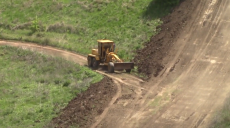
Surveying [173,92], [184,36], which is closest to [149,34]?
[184,36]

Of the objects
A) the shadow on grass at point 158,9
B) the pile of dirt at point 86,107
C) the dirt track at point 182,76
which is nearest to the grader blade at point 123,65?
the dirt track at point 182,76

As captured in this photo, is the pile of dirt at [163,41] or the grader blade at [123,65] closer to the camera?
the grader blade at [123,65]

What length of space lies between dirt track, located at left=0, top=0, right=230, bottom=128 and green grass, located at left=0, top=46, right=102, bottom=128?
8.99 feet

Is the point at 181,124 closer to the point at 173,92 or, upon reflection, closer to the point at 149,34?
the point at 173,92

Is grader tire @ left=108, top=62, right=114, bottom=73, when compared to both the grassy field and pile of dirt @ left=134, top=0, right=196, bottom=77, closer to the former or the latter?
pile of dirt @ left=134, top=0, right=196, bottom=77

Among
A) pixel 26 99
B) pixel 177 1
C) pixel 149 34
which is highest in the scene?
pixel 177 1

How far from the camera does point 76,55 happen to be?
3631 centimetres

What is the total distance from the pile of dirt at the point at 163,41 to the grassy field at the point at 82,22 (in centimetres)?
108

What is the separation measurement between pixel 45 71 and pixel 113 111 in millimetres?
10737

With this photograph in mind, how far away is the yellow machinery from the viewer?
1128 inches

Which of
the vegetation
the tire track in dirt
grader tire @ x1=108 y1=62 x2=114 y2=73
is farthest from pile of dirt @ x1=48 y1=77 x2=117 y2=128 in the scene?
the vegetation

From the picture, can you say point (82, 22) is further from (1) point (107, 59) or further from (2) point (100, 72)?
(2) point (100, 72)

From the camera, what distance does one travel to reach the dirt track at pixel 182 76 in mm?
20266

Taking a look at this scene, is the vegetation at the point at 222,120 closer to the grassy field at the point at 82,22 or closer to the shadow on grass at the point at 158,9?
the grassy field at the point at 82,22
